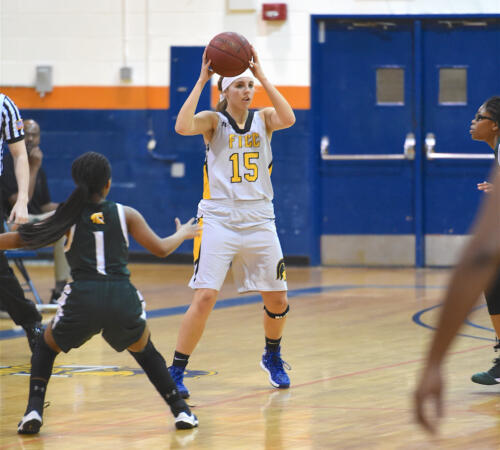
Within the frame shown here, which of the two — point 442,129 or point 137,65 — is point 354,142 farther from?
point 137,65

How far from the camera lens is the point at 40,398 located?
415 cm

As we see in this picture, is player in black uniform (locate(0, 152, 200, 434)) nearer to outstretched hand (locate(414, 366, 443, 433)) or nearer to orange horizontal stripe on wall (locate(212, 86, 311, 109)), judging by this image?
outstretched hand (locate(414, 366, 443, 433))

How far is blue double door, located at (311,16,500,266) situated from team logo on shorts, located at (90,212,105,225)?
7497 mm

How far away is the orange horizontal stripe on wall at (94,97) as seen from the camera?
1152cm

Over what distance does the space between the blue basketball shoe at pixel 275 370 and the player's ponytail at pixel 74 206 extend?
4.93 feet

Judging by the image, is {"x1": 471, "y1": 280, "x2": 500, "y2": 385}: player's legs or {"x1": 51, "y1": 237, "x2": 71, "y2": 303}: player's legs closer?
{"x1": 471, "y1": 280, "x2": 500, "y2": 385}: player's legs

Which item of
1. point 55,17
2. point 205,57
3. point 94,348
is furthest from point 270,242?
point 55,17

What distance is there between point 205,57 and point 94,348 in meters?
2.33

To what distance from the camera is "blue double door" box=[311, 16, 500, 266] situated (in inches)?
441

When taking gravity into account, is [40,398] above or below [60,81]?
below

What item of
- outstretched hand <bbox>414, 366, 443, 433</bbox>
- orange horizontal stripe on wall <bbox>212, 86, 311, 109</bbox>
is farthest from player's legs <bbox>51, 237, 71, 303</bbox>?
outstretched hand <bbox>414, 366, 443, 433</bbox>

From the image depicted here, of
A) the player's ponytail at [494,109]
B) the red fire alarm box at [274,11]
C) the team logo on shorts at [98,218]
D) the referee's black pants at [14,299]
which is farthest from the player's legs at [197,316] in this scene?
the red fire alarm box at [274,11]

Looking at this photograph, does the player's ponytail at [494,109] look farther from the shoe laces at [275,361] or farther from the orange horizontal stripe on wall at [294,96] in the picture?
the orange horizontal stripe on wall at [294,96]

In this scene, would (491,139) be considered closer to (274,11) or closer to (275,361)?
(275,361)
